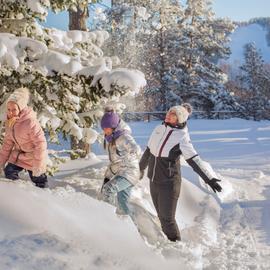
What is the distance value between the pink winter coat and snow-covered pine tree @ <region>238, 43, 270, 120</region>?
35.3 metres

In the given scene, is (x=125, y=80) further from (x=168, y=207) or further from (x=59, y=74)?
(x=168, y=207)

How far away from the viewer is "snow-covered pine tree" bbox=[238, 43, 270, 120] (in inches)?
1574

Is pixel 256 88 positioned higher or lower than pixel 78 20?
lower

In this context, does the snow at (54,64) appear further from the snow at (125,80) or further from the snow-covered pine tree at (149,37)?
the snow-covered pine tree at (149,37)

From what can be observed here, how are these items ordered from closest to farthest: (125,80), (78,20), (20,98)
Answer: (20,98)
(125,80)
(78,20)

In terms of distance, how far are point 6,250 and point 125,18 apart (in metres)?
17.5

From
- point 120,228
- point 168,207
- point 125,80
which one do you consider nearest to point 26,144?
point 125,80

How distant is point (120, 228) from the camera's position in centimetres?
455

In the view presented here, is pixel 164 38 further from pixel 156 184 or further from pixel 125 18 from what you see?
pixel 156 184

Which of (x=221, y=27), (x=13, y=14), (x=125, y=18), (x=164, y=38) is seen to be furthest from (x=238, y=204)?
(x=221, y=27)

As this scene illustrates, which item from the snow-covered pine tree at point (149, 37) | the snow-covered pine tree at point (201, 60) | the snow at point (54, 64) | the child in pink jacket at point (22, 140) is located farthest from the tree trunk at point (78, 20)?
the snow-covered pine tree at point (201, 60)

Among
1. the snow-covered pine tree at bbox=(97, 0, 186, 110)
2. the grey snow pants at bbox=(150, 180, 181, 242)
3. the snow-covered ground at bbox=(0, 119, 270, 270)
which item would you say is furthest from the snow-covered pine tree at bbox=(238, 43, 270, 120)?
the grey snow pants at bbox=(150, 180, 181, 242)

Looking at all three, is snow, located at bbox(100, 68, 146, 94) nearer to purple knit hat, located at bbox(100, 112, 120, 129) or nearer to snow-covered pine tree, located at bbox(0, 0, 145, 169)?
snow-covered pine tree, located at bbox(0, 0, 145, 169)

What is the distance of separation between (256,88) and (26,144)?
136 ft
